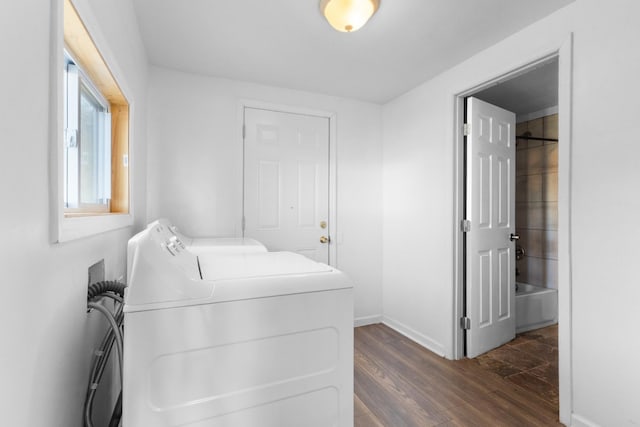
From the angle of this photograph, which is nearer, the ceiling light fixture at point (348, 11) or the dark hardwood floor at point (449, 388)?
the ceiling light fixture at point (348, 11)

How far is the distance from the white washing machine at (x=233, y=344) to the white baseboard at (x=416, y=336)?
1677 millimetres

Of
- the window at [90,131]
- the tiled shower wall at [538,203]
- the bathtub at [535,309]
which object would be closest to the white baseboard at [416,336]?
the bathtub at [535,309]

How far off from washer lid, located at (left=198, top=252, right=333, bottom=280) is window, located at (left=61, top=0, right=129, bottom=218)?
0.47m

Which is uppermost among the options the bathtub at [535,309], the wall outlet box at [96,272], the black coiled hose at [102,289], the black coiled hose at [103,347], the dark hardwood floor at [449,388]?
the wall outlet box at [96,272]

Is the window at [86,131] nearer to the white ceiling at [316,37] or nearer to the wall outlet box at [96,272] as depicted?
the wall outlet box at [96,272]

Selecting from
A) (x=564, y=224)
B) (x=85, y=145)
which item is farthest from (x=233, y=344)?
(x=564, y=224)

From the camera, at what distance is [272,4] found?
166cm

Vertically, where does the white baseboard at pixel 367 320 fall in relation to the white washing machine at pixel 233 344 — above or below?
below

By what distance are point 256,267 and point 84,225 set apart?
56 cm

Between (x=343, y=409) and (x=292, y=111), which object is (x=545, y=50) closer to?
(x=292, y=111)

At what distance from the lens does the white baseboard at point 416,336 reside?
2.47 metres

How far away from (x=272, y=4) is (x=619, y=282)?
7.43 ft

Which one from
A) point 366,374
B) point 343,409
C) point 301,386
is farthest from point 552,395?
point 301,386

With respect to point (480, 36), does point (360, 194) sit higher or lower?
lower
